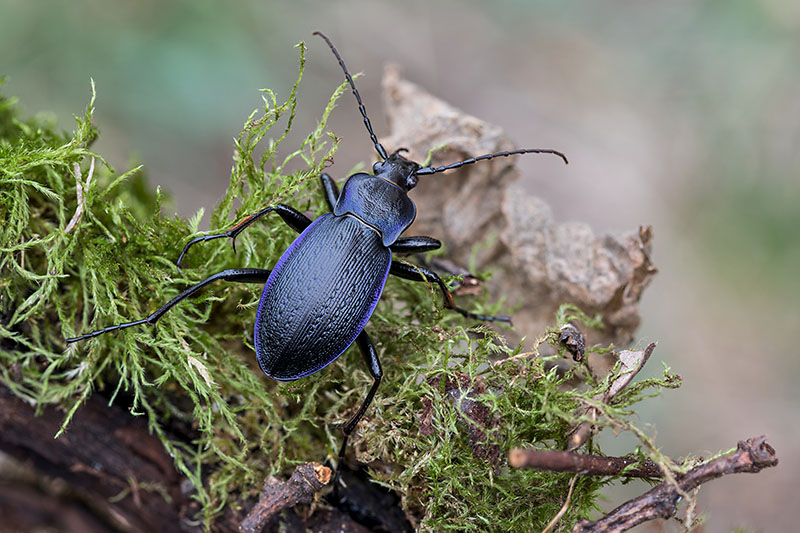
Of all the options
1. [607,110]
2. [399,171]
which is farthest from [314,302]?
[607,110]

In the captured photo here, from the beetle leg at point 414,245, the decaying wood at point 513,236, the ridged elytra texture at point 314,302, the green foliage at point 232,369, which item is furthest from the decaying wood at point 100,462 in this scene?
the decaying wood at point 513,236

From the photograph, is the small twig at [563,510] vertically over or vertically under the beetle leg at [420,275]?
under

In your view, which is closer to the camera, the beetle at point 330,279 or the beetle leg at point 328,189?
the beetle at point 330,279

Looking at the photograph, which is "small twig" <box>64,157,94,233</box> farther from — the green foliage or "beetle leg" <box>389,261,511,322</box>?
"beetle leg" <box>389,261,511,322</box>

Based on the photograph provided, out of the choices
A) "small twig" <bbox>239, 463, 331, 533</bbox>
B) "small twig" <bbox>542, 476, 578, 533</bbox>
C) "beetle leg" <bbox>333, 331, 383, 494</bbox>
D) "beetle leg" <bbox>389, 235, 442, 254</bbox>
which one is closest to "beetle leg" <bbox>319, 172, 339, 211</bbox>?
"beetle leg" <bbox>389, 235, 442, 254</bbox>

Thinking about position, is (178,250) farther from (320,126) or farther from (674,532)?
(674,532)

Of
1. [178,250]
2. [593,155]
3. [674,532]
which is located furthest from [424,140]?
[593,155]

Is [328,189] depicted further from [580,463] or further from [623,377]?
[580,463]

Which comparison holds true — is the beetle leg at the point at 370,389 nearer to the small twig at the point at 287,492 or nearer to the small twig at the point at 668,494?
the small twig at the point at 287,492
